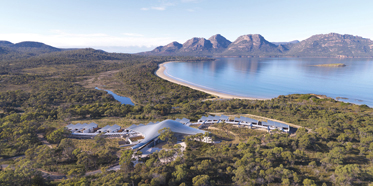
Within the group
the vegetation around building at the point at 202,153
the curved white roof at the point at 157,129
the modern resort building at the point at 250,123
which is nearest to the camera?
the vegetation around building at the point at 202,153

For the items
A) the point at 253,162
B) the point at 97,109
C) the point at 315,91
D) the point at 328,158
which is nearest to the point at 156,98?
the point at 97,109

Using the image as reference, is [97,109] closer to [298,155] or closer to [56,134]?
[56,134]

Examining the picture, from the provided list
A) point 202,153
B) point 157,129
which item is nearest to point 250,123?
point 202,153

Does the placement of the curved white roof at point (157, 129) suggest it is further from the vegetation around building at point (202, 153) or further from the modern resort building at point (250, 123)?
the modern resort building at point (250, 123)

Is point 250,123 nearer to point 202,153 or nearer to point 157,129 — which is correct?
point 202,153

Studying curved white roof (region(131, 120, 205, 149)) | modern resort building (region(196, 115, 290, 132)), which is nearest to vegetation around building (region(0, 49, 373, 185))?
modern resort building (region(196, 115, 290, 132))

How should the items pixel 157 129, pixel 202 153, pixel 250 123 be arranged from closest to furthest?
pixel 202 153
pixel 157 129
pixel 250 123

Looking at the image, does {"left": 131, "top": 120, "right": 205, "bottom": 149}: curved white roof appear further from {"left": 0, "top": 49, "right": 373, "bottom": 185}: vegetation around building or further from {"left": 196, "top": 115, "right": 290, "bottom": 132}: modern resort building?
{"left": 196, "top": 115, "right": 290, "bottom": 132}: modern resort building

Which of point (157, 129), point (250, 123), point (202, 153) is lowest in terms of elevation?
point (202, 153)

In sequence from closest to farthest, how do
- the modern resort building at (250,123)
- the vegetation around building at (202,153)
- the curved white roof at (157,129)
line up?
the vegetation around building at (202,153)
the curved white roof at (157,129)
the modern resort building at (250,123)

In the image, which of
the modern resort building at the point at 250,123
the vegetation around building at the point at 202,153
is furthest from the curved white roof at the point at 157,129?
the modern resort building at the point at 250,123

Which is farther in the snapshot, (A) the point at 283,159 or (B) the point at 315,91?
(B) the point at 315,91
